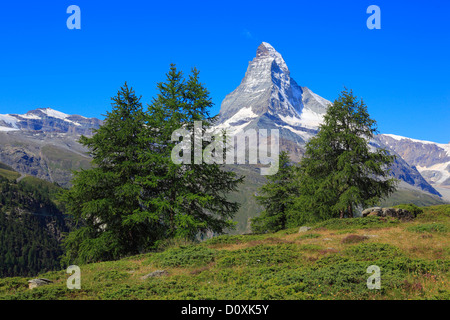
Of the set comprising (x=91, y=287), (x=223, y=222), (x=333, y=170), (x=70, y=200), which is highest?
(x=333, y=170)

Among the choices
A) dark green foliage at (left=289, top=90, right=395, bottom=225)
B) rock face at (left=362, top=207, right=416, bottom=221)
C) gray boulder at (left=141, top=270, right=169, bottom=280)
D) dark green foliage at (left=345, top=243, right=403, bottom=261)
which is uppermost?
dark green foliage at (left=289, top=90, right=395, bottom=225)

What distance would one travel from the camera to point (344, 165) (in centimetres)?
2733

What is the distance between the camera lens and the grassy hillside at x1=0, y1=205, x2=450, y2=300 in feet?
28.8

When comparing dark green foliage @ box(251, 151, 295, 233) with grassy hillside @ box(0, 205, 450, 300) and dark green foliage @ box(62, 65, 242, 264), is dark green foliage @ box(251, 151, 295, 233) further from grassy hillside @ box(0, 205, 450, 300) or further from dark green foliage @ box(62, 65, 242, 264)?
grassy hillside @ box(0, 205, 450, 300)

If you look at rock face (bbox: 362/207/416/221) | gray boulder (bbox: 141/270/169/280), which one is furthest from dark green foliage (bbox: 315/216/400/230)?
gray boulder (bbox: 141/270/169/280)

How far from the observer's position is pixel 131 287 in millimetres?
10211

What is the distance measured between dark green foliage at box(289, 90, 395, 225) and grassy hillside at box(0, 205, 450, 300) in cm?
914

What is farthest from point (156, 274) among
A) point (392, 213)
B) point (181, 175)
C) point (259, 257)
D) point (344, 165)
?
point (344, 165)

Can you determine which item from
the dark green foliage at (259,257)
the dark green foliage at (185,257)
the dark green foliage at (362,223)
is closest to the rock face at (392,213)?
the dark green foliage at (362,223)

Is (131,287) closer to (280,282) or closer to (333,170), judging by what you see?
(280,282)

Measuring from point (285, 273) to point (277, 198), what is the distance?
1048 inches
